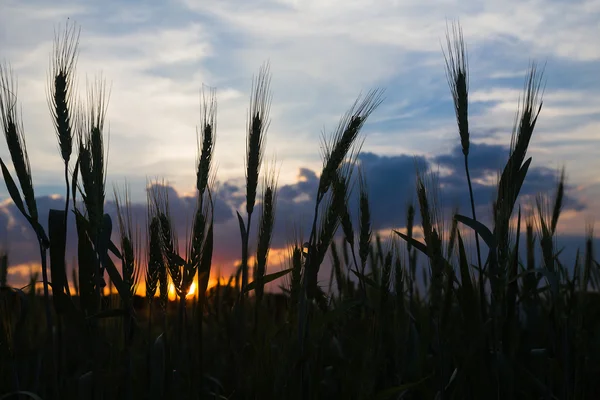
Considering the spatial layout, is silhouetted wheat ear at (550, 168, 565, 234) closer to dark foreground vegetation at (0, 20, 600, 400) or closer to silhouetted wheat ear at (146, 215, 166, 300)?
dark foreground vegetation at (0, 20, 600, 400)

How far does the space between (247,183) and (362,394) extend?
1137 mm

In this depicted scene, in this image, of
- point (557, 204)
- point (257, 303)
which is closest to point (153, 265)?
point (257, 303)

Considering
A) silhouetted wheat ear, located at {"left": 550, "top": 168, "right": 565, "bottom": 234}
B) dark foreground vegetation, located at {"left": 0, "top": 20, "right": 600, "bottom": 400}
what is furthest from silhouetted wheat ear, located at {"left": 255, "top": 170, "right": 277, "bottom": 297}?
silhouetted wheat ear, located at {"left": 550, "top": 168, "right": 565, "bottom": 234}

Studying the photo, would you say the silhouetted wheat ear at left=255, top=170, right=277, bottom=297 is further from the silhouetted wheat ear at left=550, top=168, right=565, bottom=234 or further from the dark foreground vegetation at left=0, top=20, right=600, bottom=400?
the silhouetted wheat ear at left=550, top=168, right=565, bottom=234

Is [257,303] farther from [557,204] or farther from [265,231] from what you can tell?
[557,204]

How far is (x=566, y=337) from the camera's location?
2867 millimetres

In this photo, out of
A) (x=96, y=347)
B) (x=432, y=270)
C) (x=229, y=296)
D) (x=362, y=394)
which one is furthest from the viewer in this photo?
(x=229, y=296)

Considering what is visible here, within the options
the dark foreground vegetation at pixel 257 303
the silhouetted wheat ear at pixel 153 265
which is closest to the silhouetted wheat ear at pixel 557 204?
the dark foreground vegetation at pixel 257 303

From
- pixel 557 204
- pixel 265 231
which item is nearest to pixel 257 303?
pixel 265 231


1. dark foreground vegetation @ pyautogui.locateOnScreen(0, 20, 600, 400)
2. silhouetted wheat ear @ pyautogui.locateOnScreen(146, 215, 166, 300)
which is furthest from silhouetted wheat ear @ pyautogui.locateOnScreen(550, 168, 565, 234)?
silhouetted wheat ear @ pyautogui.locateOnScreen(146, 215, 166, 300)

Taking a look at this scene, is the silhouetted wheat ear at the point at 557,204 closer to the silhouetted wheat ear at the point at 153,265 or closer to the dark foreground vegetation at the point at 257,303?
the dark foreground vegetation at the point at 257,303

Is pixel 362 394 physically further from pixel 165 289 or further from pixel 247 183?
pixel 247 183

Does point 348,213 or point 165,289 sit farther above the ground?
point 348,213

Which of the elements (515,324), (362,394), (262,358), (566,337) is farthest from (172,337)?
(566,337)
